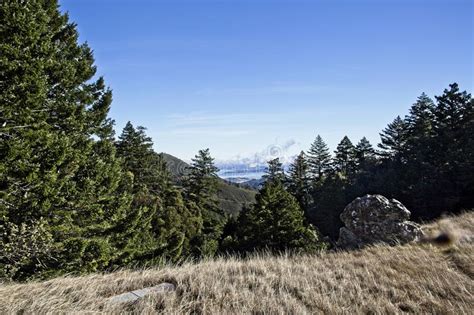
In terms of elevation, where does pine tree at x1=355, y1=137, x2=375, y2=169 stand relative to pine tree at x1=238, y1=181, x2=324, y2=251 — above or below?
above

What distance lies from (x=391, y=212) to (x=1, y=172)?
40.1 feet

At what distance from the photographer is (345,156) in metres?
51.9

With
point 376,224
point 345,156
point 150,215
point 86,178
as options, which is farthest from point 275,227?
point 345,156

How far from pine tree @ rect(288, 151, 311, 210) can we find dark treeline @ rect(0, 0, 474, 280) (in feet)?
50.0

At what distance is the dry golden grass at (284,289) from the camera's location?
3572 mm

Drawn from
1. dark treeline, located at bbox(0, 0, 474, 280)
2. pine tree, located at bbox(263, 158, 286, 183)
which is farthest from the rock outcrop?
pine tree, located at bbox(263, 158, 286, 183)

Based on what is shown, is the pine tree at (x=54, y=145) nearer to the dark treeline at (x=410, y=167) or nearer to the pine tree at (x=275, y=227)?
the pine tree at (x=275, y=227)

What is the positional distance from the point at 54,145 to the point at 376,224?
1140 centimetres

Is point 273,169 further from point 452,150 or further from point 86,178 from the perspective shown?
point 86,178

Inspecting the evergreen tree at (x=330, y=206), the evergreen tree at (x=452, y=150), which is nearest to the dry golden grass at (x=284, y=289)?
the evergreen tree at (x=452, y=150)

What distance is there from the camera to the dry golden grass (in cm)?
357

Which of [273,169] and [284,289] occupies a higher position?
[273,169]

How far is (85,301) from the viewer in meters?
3.63

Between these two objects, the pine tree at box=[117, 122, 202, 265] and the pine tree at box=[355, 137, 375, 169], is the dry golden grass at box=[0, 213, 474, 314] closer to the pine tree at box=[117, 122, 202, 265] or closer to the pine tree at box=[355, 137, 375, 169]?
the pine tree at box=[117, 122, 202, 265]
